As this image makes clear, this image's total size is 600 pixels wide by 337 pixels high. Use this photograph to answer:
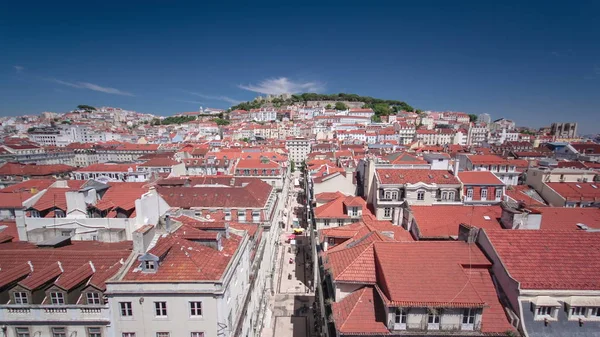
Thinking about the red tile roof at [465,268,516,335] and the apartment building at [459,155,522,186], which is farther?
the apartment building at [459,155,522,186]

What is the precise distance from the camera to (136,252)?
17.3 m

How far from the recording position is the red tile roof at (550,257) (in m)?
15.8

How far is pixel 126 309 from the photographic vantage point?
51.9 feet

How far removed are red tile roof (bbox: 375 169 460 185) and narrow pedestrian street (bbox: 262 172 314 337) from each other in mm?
16382

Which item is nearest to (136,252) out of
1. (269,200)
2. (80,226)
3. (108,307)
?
(108,307)

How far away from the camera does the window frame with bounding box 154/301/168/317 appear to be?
1580 cm

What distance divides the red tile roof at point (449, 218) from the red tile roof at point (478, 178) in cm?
676

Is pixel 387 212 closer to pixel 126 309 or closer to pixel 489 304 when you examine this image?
pixel 489 304

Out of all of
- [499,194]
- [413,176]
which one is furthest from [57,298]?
[499,194]

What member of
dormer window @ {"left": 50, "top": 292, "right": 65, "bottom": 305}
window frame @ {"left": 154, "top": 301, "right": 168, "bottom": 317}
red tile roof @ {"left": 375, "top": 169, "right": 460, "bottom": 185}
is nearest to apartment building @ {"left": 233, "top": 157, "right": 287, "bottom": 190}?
red tile roof @ {"left": 375, "top": 169, "right": 460, "bottom": 185}

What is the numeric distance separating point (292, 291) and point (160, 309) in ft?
72.7

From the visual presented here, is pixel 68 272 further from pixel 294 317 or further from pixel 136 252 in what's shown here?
pixel 294 317

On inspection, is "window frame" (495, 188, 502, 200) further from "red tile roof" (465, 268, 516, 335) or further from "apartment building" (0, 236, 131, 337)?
"apartment building" (0, 236, 131, 337)

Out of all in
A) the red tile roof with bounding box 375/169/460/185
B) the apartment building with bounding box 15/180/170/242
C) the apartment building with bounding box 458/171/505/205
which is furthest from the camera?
the apartment building with bounding box 458/171/505/205
